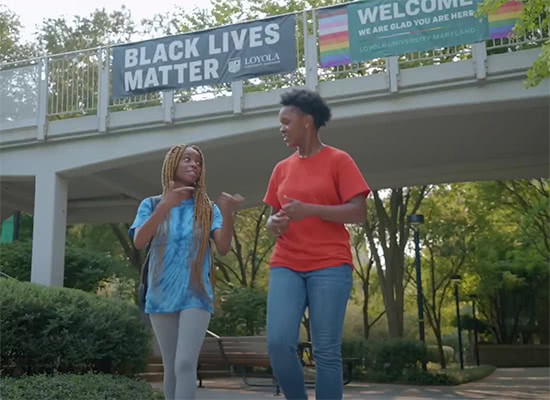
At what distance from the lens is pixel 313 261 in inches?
142

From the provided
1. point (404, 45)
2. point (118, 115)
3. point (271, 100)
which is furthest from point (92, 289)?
point (404, 45)

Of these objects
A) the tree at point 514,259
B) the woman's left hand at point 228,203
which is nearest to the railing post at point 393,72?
the tree at point 514,259

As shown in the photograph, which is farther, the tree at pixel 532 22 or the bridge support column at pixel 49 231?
the bridge support column at pixel 49 231

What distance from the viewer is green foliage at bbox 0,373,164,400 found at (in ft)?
22.7

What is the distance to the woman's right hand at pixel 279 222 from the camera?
3.59 meters

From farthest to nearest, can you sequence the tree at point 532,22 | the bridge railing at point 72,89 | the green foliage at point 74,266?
the green foliage at point 74,266 → the bridge railing at point 72,89 → the tree at point 532,22

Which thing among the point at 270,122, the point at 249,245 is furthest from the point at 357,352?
the point at 249,245

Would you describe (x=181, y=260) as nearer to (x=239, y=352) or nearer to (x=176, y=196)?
(x=176, y=196)

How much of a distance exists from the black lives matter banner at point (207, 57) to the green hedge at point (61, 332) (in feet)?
14.4

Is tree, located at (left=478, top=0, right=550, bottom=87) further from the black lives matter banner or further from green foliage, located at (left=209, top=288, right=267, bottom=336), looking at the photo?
green foliage, located at (left=209, top=288, right=267, bottom=336)

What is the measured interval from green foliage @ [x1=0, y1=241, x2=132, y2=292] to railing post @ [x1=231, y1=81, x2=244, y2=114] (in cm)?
484

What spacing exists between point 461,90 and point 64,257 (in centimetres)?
843

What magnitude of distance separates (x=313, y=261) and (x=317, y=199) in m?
0.38

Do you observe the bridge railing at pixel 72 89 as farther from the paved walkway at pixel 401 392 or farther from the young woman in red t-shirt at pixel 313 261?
the young woman in red t-shirt at pixel 313 261
